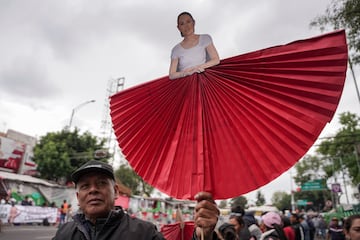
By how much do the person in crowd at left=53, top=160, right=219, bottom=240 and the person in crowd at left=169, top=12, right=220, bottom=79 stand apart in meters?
0.92

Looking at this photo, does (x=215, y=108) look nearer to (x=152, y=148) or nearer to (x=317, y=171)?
(x=152, y=148)

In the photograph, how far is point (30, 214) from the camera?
15.8m

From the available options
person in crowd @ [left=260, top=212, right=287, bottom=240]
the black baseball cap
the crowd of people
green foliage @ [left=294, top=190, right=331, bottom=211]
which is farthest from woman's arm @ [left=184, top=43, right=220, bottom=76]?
green foliage @ [left=294, top=190, right=331, bottom=211]

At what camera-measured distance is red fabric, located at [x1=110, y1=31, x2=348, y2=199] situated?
1.11 meters

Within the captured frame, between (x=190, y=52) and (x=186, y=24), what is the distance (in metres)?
0.17

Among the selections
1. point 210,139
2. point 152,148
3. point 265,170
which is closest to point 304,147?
point 265,170

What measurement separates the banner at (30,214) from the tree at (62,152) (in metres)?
5.19

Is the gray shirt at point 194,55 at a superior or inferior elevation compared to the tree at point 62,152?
inferior

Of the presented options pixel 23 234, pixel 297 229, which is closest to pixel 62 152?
pixel 23 234

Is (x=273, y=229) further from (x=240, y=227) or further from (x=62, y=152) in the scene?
(x=62, y=152)

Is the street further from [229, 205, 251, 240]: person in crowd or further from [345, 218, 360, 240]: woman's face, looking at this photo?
[345, 218, 360, 240]: woman's face

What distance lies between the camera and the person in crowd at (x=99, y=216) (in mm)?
1707

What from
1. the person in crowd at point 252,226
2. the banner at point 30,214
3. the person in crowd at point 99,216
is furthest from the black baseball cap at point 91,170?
the banner at point 30,214

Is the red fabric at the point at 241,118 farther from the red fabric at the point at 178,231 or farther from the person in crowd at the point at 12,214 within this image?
the person in crowd at the point at 12,214
